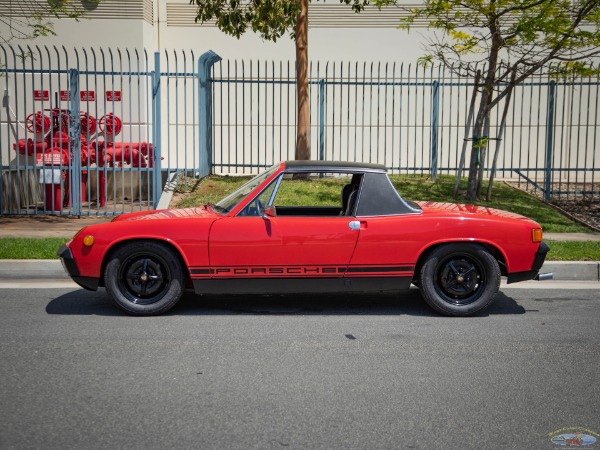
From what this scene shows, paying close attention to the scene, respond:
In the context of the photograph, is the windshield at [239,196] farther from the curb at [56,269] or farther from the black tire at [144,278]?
the curb at [56,269]

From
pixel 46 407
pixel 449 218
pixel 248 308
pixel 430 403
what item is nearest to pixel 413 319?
pixel 449 218

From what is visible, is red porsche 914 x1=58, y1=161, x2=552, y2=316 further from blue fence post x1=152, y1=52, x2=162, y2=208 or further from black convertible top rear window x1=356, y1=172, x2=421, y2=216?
blue fence post x1=152, y1=52, x2=162, y2=208

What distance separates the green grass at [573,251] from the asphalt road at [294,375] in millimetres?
1666

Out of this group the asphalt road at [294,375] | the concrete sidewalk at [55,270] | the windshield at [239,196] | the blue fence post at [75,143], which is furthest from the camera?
the blue fence post at [75,143]

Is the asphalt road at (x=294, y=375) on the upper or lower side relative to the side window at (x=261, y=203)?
lower

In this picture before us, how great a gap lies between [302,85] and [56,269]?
7197 millimetres

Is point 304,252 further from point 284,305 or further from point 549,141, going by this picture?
point 549,141

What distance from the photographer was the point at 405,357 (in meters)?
5.96

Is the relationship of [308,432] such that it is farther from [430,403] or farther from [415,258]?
[415,258]

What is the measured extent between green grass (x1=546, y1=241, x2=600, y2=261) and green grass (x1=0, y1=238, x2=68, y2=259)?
612 cm

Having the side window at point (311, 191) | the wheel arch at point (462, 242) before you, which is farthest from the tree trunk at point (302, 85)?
the wheel arch at point (462, 242)

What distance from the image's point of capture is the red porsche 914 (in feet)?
23.2

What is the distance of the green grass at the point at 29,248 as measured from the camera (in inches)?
372

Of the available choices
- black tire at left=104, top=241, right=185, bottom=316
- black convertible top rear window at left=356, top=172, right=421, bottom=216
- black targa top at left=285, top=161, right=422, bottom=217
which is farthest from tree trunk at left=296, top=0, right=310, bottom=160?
black tire at left=104, top=241, right=185, bottom=316
